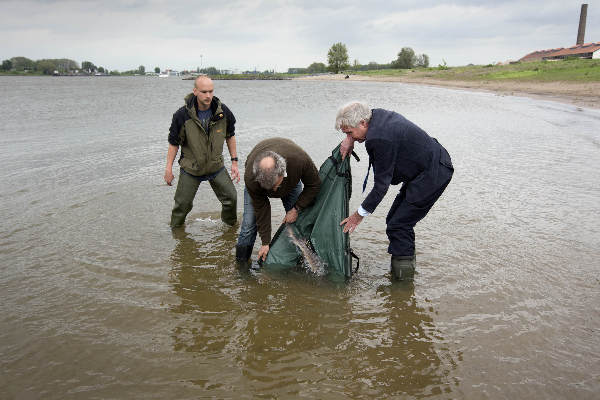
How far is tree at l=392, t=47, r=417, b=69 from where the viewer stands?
4205 inches

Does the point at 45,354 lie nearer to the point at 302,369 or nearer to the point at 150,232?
the point at 302,369

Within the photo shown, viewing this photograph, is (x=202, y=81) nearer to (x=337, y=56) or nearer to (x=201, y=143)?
(x=201, y=143)

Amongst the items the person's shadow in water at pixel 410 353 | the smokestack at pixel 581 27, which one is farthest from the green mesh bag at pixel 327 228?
the smokestack at pixel 581 27

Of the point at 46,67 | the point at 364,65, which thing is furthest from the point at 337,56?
the point at 46,67

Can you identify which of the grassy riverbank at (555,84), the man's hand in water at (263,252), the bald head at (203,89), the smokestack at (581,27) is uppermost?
the smokestack at (581,27)

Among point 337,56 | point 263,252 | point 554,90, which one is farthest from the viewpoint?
point 337,56

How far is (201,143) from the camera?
5414 mm

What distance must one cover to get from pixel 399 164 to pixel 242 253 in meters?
2.15

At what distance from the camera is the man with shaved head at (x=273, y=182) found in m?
3.68

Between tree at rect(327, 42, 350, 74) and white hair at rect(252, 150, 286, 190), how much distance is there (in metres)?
124

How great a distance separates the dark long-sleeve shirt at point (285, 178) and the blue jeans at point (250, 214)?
0.22 metres

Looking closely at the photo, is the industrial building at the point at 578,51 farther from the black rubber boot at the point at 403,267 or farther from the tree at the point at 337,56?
the black rubber boot at the point at 403,267

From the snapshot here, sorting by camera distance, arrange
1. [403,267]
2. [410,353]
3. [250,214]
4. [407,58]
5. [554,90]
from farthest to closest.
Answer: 1. [407,58]
2. [554,90]
3. [250,214]
4. [403,267]
5. [410,353]

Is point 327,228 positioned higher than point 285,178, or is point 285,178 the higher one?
point 285,178
